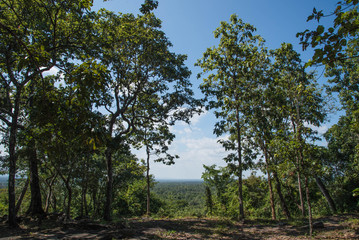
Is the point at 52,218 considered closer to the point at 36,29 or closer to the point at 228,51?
the point at 36,29

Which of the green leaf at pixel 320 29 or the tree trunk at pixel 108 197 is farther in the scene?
the tree trunk at pixel 108 197

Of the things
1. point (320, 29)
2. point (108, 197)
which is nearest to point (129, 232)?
point (108, 197)

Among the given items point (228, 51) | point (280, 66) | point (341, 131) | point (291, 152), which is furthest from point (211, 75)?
point (341, 131)

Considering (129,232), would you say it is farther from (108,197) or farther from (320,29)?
(320,29)

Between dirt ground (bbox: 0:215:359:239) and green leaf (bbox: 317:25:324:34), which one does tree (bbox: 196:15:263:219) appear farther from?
green leaf (bbox: 317:25:324:34)

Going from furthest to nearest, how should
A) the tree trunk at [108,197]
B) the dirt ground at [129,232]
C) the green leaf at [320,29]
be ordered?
the tree trunk at [108,197] < the dirt ground at [129,232] < the green leaf at [320,29]

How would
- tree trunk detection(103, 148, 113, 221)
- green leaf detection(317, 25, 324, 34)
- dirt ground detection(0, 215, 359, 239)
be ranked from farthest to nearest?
tree trunk detection(103, 148, 113, 221)
dirt ground detection(0, 215, 359, 239)
green leaf detection(317, 25, 324, 34)

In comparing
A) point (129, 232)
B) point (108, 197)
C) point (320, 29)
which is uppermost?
point (320, 29)

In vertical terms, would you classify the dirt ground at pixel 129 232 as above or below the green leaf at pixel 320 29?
below

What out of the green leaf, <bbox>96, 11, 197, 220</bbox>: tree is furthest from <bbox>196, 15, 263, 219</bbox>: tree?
the green leaf

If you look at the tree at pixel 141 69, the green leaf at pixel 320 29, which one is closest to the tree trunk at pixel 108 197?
the tree at pixel 141 69

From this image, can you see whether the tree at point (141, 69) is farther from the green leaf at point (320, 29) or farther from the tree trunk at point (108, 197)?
the green leaf at point (320, 29)

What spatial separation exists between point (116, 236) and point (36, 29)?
10.1m

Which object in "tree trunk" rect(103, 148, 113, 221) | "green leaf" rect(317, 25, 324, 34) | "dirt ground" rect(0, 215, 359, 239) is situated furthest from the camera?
"tree trunk" rect(103, 148, 113, 221)
